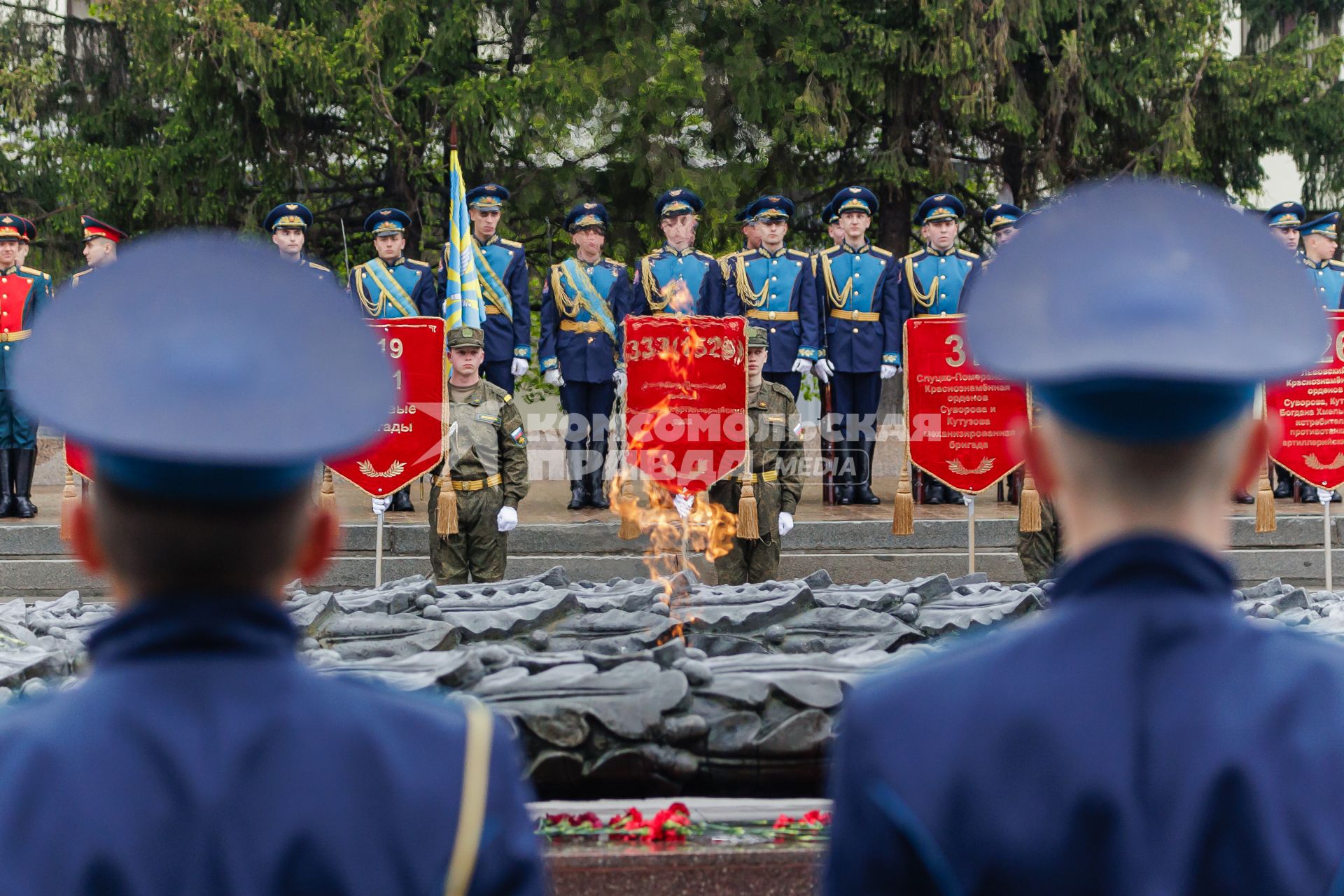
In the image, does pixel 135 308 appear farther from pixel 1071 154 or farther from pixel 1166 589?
pixel 1071 154

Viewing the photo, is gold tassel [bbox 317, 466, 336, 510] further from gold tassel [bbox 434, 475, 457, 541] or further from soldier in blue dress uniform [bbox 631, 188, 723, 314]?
soldier in blue dress uniform [bbox 631, 188, 723, 314]

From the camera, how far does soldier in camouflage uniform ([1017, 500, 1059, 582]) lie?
8.19 m

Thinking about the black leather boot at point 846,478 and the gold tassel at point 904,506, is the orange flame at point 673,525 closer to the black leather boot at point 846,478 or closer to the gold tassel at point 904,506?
the gold tassel at point 904,506

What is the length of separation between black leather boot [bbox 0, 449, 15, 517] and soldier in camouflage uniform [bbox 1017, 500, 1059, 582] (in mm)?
6177

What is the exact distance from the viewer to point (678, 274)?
10227mm

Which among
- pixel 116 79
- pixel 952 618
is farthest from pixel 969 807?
pixel 116 79

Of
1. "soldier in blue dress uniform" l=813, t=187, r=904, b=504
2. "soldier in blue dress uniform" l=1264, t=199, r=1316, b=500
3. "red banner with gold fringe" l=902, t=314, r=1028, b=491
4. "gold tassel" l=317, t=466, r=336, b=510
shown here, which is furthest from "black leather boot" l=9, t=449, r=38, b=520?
"soldier in blue dress uniform" l=1264, t=199, r=1316, b=500

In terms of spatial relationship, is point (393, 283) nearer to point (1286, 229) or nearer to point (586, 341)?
point (586, 341)

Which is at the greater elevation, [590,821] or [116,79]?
[116,79]

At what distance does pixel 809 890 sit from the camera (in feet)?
10.5

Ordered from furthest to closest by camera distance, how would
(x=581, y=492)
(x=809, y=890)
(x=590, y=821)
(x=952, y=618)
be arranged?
(x=581, y=492) → (x=952, y=618) → (x=590, y=821) → (x=809, y=890)

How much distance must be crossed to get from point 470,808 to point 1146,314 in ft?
2.13

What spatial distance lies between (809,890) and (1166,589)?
2.10m

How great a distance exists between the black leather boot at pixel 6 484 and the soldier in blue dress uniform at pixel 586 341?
11.2 feet
